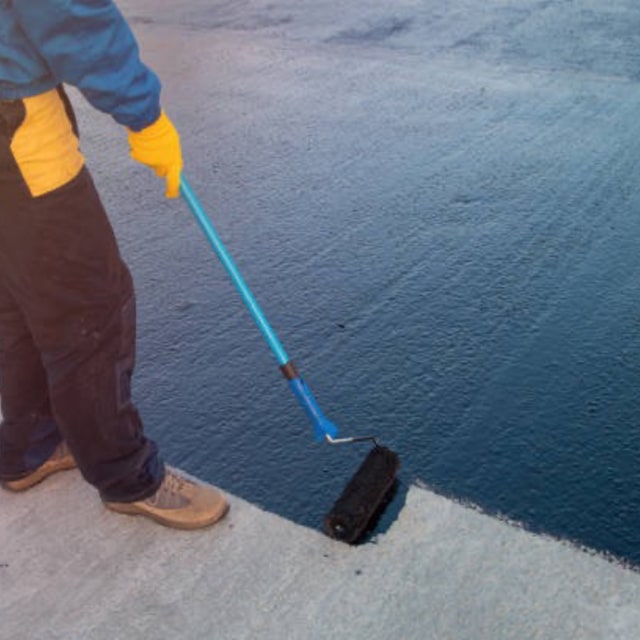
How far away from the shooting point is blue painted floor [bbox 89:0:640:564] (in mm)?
2771

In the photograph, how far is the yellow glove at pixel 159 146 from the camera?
2.31m

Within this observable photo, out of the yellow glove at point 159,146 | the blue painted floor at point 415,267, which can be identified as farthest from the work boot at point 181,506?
the yellow glove at point 159,146

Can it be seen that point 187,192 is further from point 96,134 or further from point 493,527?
point 96,134

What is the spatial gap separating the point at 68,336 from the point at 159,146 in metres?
0.53

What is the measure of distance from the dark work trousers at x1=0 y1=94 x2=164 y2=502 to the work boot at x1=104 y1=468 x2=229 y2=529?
0.13 ft

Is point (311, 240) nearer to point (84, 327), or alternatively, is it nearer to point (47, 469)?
point (47, 469)

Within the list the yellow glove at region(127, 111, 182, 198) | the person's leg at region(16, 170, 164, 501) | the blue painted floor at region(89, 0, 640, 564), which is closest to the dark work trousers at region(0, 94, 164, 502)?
the person's leg at region(16, 170, 164, 501)

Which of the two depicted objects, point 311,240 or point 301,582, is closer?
point 301,582

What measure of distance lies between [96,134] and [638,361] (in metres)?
3.70

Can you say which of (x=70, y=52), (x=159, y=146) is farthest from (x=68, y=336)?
(x=70, y=52)

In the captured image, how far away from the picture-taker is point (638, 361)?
10.3 feet

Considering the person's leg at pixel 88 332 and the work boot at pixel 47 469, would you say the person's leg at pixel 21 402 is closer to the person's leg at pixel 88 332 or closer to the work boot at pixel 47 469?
the work boot at pixel 47 469

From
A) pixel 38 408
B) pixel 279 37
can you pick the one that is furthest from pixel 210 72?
pixel 38 408

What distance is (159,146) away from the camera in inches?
92.0
